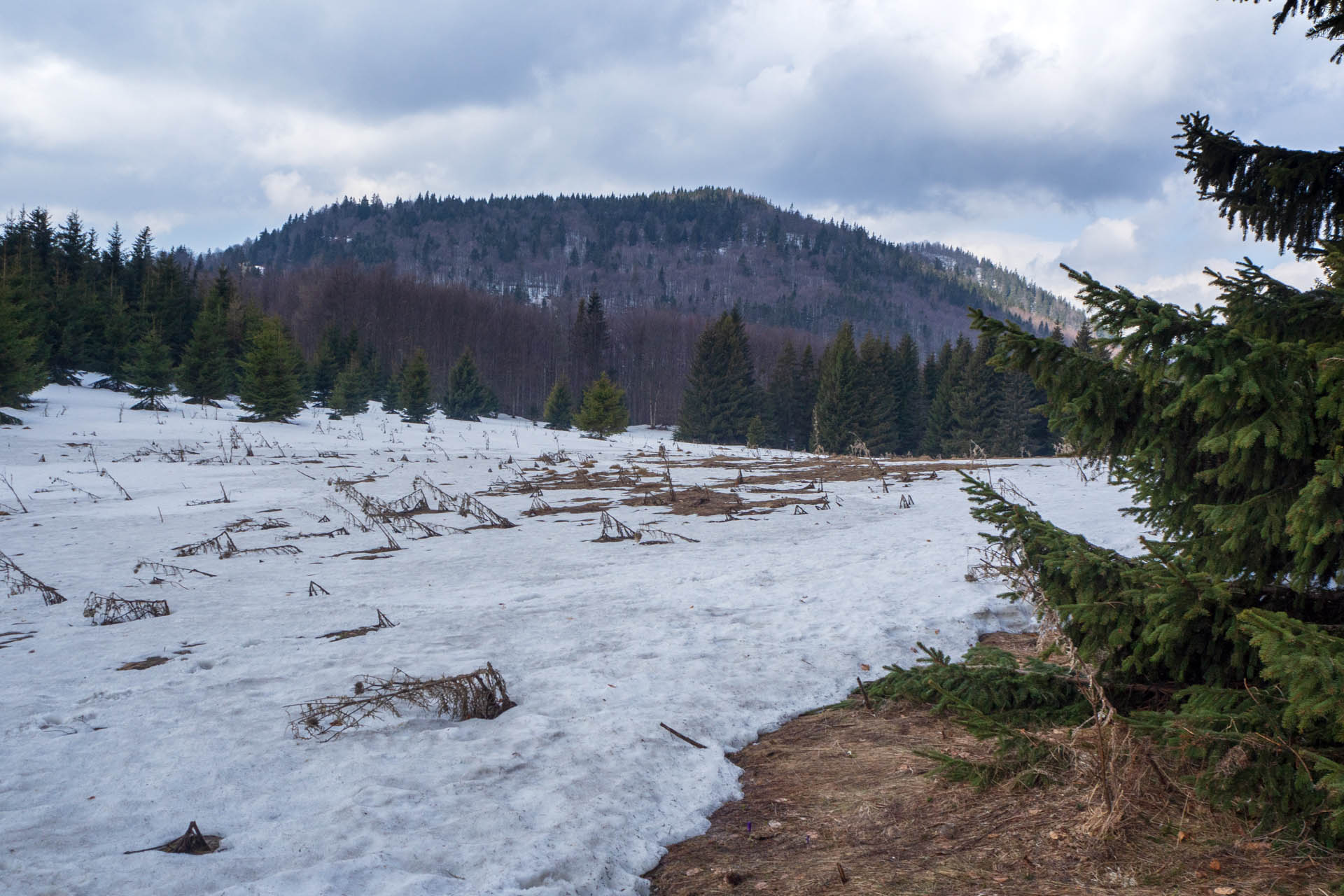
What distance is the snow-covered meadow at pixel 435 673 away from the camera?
2.62 m

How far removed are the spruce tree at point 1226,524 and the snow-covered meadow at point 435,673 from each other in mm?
1845

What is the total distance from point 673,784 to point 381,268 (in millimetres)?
91070

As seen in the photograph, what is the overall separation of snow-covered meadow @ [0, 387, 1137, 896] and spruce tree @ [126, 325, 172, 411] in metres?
18.7

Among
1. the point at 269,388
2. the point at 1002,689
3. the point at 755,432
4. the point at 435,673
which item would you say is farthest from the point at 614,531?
the point at 755,432

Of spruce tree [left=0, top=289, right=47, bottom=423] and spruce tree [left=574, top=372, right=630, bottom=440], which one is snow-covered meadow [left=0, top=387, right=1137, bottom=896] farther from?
spruce tree [left=574, top=372, right=630, bottom=440]

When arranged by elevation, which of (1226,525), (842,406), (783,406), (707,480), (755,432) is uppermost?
(783,406)

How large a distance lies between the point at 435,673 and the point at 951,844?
3.11m

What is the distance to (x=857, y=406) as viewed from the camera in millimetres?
47656

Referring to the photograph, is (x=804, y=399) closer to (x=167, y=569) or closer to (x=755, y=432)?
→ (x=755, y=432)

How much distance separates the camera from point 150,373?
91.0 ft

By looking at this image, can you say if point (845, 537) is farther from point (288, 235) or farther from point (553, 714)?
point (288, 235)

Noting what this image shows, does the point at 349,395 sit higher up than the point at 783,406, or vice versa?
the point at 783,406

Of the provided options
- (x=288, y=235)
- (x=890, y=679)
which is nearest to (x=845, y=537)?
(x=890, y=679)

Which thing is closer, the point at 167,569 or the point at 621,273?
the point at 167,569
